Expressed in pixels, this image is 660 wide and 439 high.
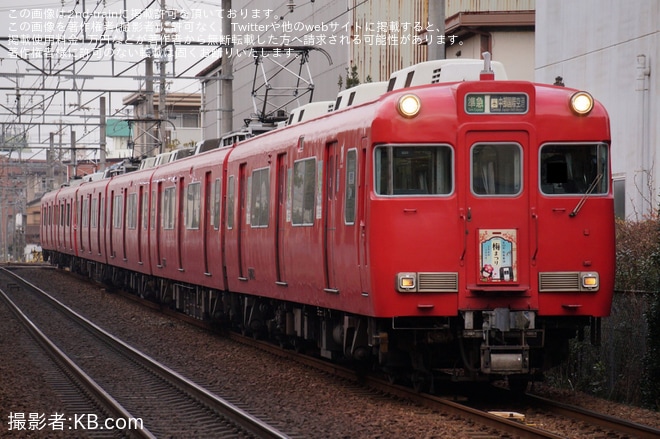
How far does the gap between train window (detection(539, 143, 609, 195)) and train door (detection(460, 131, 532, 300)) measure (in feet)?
0.96

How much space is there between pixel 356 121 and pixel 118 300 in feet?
61.2

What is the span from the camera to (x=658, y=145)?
18.9 meters

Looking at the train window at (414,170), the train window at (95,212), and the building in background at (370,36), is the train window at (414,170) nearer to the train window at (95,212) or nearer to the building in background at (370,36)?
the building in background at (370,36)

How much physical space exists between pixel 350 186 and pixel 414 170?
3.36 ft

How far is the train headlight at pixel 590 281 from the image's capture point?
11164 millimetres

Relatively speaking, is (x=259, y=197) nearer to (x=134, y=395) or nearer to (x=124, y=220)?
(x=134, y=395)

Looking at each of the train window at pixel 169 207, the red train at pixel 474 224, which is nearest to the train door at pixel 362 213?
the red train at pixel 474 224

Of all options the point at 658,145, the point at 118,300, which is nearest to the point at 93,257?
the point at 118,300

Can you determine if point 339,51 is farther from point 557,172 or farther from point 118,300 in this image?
point 557,172

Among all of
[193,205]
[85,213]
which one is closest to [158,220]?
[193,205]

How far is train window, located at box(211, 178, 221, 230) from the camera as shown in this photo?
1903 cm

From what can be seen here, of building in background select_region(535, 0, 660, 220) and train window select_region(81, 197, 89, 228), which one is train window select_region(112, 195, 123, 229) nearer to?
train window select_region(81, 197, 89, 228)

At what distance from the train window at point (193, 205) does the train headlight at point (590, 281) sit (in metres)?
10.5

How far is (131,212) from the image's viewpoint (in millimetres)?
28453
